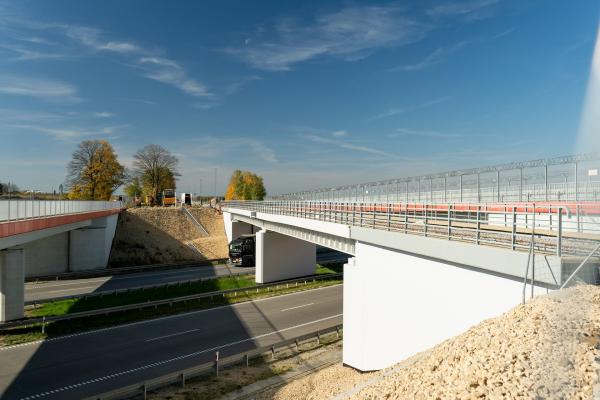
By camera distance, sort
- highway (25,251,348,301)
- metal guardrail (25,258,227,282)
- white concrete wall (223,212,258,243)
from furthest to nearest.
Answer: white concrete wall (223,212,258,243) → metal guardrail (25,258,227,282) → highway (25,251,348,301)

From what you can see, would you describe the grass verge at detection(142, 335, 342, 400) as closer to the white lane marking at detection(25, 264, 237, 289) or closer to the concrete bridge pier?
the concrete bridge pier

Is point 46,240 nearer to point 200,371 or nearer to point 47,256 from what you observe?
point 47,256

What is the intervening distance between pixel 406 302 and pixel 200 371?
27.9ft

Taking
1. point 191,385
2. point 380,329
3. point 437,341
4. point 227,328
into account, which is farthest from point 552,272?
point 227,328

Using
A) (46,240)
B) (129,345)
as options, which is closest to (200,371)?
(129,345)

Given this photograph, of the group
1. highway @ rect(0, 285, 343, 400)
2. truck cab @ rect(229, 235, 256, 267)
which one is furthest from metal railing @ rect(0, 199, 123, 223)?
truck cab @ rect(229, 235, 256, 267)

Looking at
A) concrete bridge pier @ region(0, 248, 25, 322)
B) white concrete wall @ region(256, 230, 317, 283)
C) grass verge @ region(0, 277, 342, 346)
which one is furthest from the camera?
white concrete wall @ region(256, 230, 317, 283)

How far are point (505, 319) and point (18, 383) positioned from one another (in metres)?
17.1

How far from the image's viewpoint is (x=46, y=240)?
33.7m

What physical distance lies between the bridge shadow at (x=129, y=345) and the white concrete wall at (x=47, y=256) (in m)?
11.8

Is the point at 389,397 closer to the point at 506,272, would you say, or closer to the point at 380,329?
the point at 506,272

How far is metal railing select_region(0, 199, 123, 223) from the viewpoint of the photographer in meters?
17.4

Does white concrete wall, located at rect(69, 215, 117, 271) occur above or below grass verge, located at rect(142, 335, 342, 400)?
above

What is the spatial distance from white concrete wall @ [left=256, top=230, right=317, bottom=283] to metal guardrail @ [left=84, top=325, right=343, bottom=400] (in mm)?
13817
